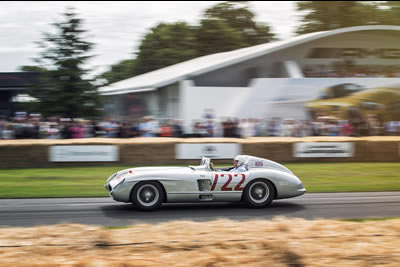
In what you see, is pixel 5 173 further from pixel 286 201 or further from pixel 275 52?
pixel 275 52

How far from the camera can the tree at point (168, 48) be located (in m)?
56.2

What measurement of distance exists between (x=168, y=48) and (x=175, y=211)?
50115mm

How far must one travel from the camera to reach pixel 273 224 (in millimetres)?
5801

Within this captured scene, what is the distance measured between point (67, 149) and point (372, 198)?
9532 millimetres

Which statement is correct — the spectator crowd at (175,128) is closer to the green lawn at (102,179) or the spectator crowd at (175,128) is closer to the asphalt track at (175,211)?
the green lawn at (102,179)

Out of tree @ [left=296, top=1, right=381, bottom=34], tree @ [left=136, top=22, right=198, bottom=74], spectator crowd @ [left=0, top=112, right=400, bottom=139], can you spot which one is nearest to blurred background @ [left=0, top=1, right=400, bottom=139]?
spectator crowd @ [left=0, top=112, right=400, bottom=139]

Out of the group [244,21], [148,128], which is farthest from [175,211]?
[244,21]

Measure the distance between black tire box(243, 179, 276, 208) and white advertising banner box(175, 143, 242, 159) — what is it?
6.90 m

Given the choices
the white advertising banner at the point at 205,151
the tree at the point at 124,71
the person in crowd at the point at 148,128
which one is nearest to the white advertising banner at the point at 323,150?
the white advertising banner at the point at 205,151

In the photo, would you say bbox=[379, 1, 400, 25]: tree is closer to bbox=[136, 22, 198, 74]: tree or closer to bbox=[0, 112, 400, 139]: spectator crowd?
bbox=[136, 22, 198, 74]: tree

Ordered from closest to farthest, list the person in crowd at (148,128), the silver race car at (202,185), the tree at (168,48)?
the silver race car at (202,185)
the person in crowd at (148,128)
the tree at (168,48)

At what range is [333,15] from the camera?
6588 cm

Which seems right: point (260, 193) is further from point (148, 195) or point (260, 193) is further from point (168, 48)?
point (168, 48)

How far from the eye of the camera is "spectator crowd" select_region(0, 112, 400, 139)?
17.6 meters
